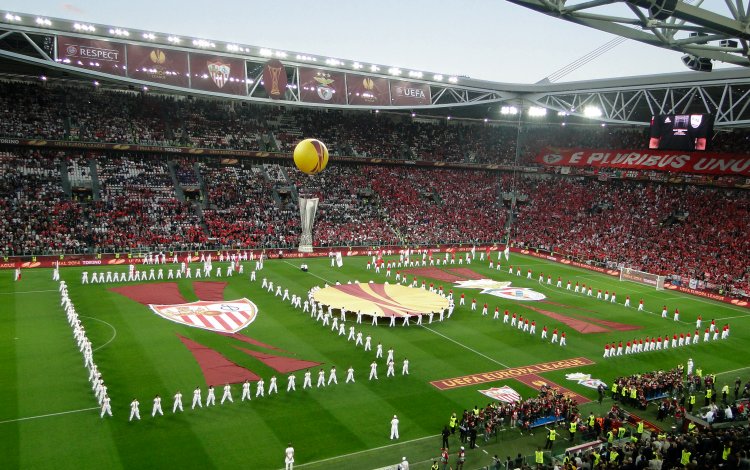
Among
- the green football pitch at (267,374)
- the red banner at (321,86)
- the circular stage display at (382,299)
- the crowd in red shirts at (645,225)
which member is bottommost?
the green football pitch at (267,374)

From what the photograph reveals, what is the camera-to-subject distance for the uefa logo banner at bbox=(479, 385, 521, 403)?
21547 millimetres

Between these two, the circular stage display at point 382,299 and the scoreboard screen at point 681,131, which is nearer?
the circular stage display at point 382,299

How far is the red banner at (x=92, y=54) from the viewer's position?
39.8 meters

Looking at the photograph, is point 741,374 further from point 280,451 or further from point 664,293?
point 280,451

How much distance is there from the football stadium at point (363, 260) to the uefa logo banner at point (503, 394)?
0.61 feet

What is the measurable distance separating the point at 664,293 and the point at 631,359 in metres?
17.6

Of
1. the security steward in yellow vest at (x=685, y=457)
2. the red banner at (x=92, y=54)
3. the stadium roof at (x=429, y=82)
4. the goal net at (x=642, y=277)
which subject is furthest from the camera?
the goal net at (x=642, y=277)

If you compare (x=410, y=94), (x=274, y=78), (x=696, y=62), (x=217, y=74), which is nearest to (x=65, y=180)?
(x=217, y=74)

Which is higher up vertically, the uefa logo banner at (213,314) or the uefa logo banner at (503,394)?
the uefa logo banner at (213,314)

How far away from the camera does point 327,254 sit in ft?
159

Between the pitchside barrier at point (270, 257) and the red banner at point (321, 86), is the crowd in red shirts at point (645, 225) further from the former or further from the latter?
the red banner at point (321, 86)

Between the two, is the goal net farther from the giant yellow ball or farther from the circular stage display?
the giant yellow ball

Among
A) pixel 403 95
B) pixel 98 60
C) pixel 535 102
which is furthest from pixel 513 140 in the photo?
pixel 98 60

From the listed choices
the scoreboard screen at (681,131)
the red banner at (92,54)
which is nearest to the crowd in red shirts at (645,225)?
the scoreboard screen at (681,131)
